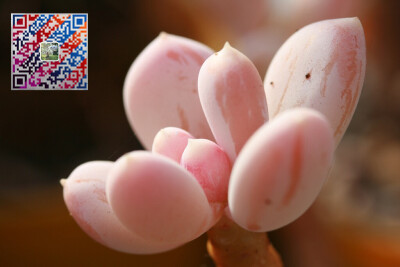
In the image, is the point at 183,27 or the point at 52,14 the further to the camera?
the point at 183,27

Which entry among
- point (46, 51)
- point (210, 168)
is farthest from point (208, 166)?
point (46, 51)

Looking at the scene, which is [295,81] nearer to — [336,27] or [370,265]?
[336,27]

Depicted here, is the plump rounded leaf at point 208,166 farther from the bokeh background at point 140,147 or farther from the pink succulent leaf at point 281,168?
the bokeh background at point 140,147

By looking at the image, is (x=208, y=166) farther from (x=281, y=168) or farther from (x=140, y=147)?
(x=140, y=147)

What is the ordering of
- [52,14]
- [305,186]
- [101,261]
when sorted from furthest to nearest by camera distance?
[101,261]
[52,14]
[305,186]

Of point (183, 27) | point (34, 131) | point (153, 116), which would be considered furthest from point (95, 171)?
point (183, 27)
